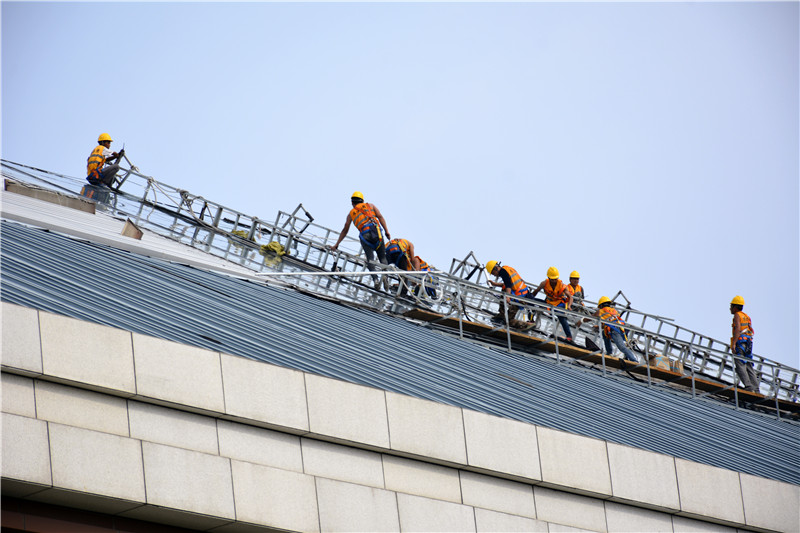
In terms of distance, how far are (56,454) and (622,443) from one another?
7.80 meters

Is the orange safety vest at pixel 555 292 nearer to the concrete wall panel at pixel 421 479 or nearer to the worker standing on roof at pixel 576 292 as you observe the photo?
the worker standing on roof at pixel 576 292

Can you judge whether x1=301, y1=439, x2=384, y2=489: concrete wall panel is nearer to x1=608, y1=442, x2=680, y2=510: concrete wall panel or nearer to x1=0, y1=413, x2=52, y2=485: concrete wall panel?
x1=0, y1=413, x2=52, y2=485: concrete wall panel

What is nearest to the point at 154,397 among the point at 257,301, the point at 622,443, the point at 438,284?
the point at 257,301

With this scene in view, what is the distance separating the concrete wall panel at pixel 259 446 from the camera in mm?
9914

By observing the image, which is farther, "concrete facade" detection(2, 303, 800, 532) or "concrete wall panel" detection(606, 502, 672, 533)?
"concrete wall panel" detection(606, 502, 672, 533)

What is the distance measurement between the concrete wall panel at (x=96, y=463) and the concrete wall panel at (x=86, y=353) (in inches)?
20.4

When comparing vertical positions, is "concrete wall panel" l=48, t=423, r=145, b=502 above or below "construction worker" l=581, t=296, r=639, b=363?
below

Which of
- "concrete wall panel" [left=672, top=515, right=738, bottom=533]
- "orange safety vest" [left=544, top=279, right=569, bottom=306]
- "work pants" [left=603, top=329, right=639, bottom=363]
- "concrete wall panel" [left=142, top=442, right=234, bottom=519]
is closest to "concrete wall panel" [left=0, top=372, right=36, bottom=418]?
"concrete wall panel" [left=142, top=442, right=234, bottom=519]

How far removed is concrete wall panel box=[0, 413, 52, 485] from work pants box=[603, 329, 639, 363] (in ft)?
52.5

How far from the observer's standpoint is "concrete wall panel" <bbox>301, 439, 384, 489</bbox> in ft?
34.2

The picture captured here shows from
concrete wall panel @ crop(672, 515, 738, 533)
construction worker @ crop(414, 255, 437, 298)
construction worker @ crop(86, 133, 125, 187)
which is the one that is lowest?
concrete wall panel @ crop(672, 515, 738, 533)

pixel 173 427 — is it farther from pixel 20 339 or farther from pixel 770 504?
pixel 770 504

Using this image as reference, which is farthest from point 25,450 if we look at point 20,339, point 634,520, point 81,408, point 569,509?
point 634,520

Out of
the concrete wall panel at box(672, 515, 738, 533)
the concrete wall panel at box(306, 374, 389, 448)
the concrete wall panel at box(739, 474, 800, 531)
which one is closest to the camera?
the concrete wall panel at box(306, 374, 389, 448)
